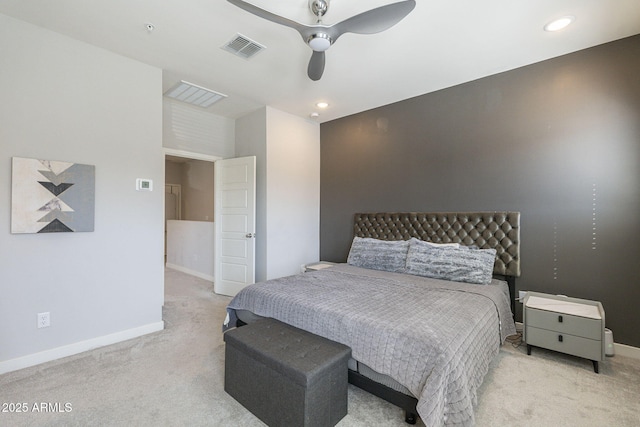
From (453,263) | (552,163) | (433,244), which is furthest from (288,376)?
(552,163)

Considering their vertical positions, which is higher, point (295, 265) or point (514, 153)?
point (514, 153)

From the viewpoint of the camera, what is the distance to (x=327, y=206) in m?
5.03

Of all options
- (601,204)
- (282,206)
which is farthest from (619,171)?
(282,206)

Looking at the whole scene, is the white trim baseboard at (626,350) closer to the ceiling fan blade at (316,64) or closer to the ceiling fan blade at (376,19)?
the ceiling fan blade at (376,19)

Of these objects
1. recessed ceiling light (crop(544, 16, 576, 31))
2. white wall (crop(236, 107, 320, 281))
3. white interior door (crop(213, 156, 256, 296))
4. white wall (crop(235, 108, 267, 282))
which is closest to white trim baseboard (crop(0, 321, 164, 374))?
white interior door (crop(213, 156, 256, 296))

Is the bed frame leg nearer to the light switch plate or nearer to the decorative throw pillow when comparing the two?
the decorative throw pillow

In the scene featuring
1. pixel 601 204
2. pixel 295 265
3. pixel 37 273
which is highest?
pixel 601 204

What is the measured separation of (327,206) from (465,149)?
2.34 m

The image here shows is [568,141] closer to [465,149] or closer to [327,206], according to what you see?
[465,149]

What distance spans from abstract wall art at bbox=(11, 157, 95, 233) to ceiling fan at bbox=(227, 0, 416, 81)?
2176 millimetres

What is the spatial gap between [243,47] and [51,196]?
221 centimetres

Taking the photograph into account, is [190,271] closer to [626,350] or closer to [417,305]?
[417,305]

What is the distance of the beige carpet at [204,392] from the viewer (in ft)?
5.89

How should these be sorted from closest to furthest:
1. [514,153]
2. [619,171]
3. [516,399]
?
[516,399] → [619,171] → [514,153]
